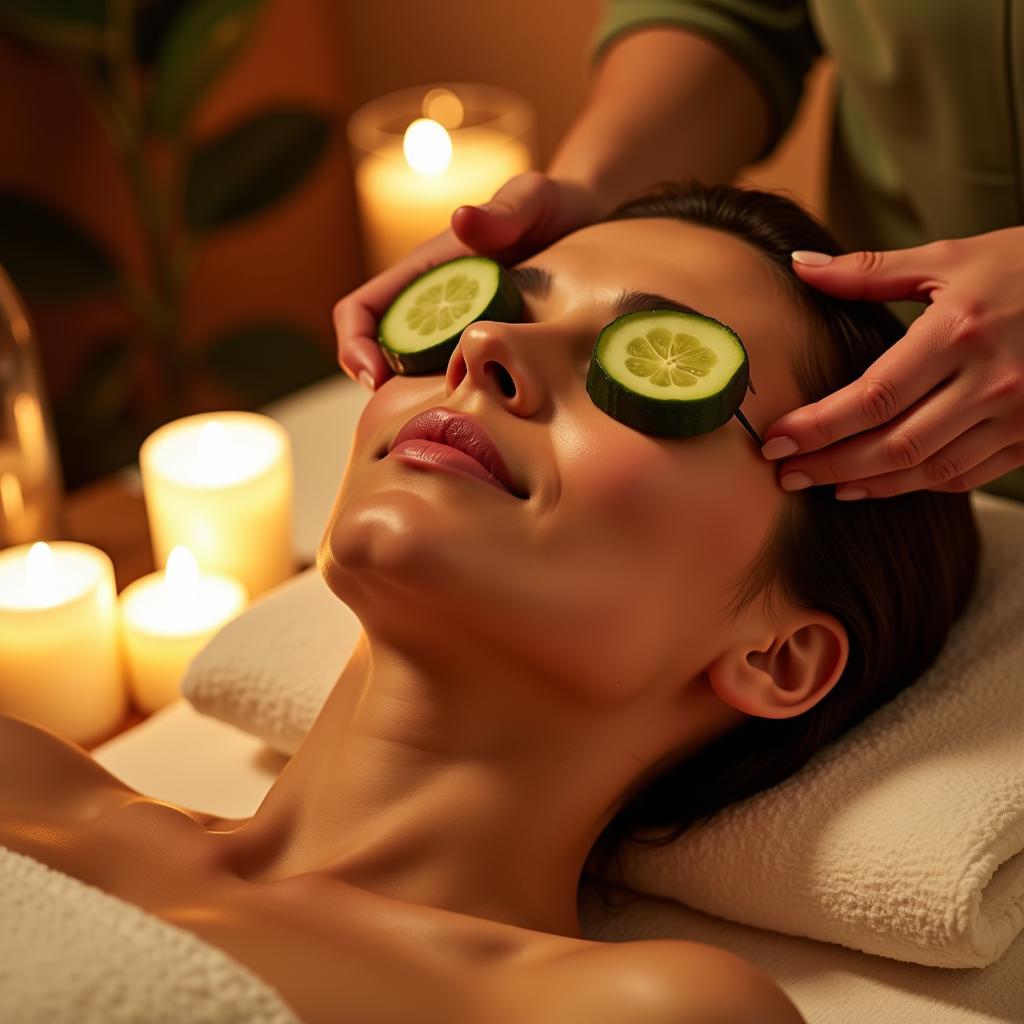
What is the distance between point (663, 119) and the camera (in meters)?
1.60

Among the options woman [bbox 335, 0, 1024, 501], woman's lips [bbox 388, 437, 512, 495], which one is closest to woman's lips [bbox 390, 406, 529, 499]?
woman's lips [bbox 388, 437, 512, 495]

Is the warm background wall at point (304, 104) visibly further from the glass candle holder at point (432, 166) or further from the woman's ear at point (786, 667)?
the woman's ear at point (786, 667)

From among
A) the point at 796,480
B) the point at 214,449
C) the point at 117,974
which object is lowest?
the point at 214,449

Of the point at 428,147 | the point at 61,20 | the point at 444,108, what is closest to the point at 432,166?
the point at 428,147

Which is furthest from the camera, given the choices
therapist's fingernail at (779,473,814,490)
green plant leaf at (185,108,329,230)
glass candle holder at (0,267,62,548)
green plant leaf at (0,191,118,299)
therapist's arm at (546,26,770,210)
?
green plant leaf at (185,108,329,230)

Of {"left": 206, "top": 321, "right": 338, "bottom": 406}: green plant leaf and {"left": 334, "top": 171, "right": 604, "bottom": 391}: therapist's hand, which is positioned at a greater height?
{"left": 334, "top": 171, "right": 604, "bottom": 391}: therapist's hand

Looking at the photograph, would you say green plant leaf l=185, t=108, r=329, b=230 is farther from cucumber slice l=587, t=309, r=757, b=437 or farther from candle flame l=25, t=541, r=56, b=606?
cucumber slice l=587, t=309, r=757, b=437

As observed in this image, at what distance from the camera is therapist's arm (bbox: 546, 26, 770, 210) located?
5.11ft

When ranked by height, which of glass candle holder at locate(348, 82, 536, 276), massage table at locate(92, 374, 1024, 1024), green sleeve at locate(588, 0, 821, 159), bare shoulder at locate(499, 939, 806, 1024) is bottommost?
massage table at locate(92, 374, 1024, 1024)

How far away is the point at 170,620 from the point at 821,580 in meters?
0.82

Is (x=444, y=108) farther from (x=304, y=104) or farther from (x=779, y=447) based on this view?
(x=779, y=447)

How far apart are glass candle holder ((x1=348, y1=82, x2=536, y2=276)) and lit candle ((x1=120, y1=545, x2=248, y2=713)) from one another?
1053 millimetres

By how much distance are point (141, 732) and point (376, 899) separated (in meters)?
0.55

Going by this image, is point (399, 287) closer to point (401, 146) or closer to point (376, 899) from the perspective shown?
point (376, 899)
